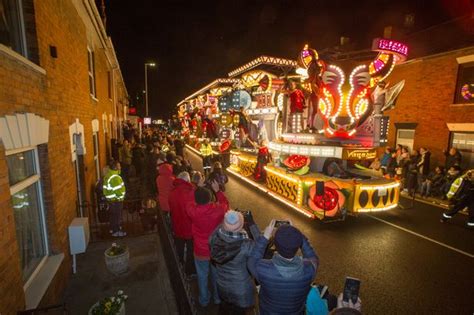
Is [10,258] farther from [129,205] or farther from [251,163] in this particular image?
[251,163]

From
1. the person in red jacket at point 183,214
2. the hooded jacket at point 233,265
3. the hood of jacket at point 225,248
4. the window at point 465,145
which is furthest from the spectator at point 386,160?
the hood of jacket at point 225,248

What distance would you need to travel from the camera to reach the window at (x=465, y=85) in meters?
12.6

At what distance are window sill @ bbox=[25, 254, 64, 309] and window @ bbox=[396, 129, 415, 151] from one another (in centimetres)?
1692

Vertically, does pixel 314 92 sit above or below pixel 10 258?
above

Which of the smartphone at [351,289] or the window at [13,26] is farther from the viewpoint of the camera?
the window at [13,26]

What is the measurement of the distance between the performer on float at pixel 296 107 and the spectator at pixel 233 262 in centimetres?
923

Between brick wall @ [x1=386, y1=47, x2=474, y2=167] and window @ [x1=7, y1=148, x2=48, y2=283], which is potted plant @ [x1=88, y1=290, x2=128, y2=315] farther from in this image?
brick wall @ [x1=386, y1=47, x2=474, y2=167]

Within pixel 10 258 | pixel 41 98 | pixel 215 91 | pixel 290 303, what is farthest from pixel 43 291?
pixel 215 91

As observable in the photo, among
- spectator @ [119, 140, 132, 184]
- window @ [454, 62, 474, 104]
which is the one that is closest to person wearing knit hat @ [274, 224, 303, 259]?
spectator @ [119, 140, 132, 184]

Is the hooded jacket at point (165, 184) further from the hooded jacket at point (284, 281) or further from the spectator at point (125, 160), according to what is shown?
the spectator at point (125, 160)

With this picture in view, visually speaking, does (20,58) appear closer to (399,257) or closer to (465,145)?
(399,257)

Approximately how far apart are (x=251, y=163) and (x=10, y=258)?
506 inches

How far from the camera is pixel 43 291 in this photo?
3.94 m

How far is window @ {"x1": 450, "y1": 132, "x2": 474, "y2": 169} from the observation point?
495 inches
